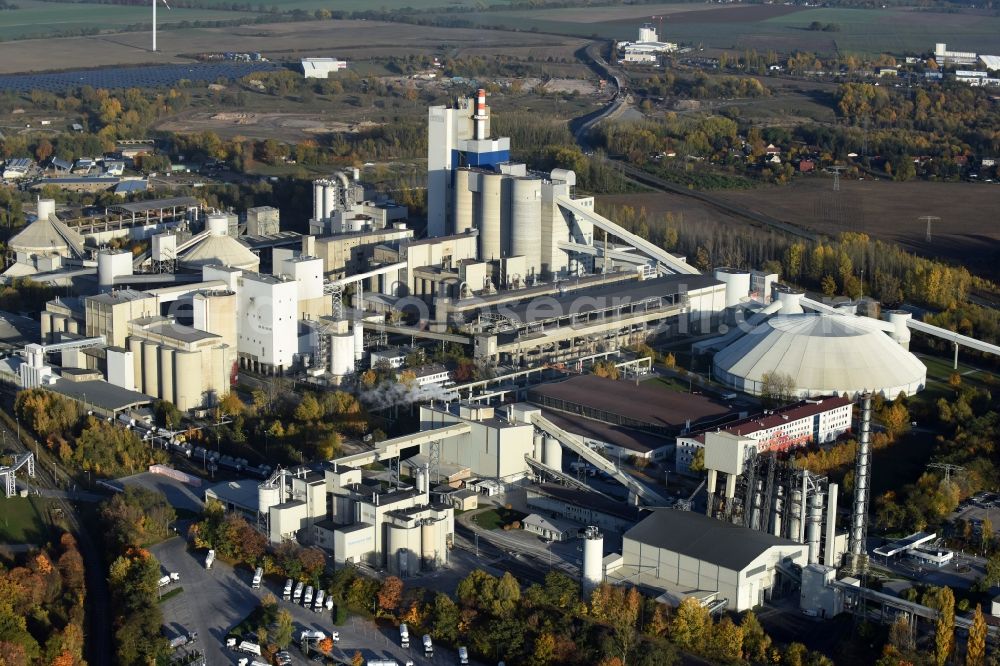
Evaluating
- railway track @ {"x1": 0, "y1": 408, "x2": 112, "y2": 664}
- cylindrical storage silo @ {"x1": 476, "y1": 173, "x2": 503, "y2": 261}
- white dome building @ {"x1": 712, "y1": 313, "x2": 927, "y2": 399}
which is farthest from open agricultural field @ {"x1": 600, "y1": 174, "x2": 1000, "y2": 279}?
railway track @ {"x1": 0, "y1": 408, "x2": 112, "y2": 664}

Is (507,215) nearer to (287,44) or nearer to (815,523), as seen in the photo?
(815,523)

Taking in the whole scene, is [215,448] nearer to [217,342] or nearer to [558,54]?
[217,342]

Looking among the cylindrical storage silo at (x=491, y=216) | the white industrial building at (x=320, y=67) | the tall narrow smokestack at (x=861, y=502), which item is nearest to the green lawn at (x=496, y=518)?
the tall narrow smokestack at (x=861, y=502)

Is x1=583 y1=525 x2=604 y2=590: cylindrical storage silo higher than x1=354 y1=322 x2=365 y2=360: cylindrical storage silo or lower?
lower

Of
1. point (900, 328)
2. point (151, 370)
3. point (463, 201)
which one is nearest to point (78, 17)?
point (463, 201)

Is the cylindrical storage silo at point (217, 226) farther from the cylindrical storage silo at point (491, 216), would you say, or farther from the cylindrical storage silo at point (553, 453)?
the cylindrical storage silo at point (553, 453)

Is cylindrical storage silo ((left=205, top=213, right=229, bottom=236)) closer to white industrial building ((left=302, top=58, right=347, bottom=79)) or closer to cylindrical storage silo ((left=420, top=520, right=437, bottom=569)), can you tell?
cylindrical storage silo ((left=420, top=520, right=437, bottom=569))
